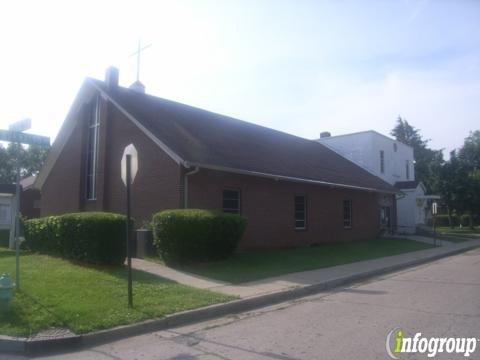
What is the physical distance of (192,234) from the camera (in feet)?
40.7

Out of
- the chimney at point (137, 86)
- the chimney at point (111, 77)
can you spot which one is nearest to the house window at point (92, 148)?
the chimney at point (111, 77)

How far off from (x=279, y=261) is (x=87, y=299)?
298 inches

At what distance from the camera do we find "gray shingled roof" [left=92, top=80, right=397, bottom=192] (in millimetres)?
16256

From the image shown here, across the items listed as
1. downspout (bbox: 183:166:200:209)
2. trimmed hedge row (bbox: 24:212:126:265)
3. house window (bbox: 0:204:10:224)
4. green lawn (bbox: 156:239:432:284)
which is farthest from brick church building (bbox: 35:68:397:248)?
trimmed hedge row (bbox: 24:212:126:265)

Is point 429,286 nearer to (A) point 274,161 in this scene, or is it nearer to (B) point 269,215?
(B) point 269,215

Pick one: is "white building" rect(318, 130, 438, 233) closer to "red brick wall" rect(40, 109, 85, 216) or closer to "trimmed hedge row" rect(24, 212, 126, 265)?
"red brick wall" rect(40, 109, 85, 216)

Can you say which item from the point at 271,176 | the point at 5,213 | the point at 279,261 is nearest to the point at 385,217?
the point at 271,176

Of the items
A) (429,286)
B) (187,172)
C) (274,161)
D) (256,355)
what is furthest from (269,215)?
(256,355)

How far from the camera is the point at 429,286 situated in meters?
10.7

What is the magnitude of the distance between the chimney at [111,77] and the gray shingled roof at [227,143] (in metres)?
0.27

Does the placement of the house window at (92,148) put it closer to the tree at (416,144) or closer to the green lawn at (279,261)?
the green lawn at (279,261)

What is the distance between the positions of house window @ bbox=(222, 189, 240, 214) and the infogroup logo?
10.6 metres

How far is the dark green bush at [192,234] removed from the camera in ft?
40.7

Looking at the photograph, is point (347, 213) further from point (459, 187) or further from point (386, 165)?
point (459, 187)
